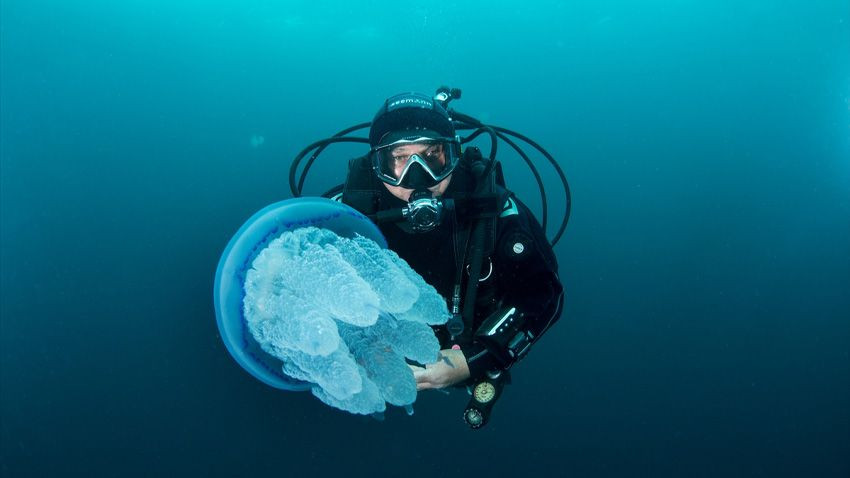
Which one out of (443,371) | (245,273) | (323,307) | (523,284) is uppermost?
(523,284)

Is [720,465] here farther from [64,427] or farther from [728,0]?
[728,0]

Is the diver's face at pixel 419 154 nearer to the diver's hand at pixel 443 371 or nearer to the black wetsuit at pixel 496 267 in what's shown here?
the black wetsuit at pixel 496 267

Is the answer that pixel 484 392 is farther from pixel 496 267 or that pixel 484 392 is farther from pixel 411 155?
pixel 411 155

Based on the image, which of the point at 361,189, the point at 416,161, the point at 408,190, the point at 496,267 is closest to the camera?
the point at 416,161

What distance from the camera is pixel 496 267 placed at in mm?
2980

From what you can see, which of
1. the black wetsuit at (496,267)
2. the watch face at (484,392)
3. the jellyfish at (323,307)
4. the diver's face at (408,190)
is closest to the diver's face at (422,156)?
the diver's face at (408,190)

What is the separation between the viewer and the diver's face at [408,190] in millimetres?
2797

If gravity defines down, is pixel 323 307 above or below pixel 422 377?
above

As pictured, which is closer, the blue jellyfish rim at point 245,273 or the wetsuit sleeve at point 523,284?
the blue jellyfish rim at point 245,273

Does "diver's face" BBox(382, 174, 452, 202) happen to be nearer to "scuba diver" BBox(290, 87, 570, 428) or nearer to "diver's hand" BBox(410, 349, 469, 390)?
"scuba diver" BBox(290, 87, 570, 428)

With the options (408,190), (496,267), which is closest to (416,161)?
(408,190)

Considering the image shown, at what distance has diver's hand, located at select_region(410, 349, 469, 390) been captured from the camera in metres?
2.31

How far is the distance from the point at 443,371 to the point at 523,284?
84 cm

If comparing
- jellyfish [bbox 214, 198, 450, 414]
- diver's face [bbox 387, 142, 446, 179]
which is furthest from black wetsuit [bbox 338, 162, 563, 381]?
jellyfish [bbox 214, 198, 450, 414]
